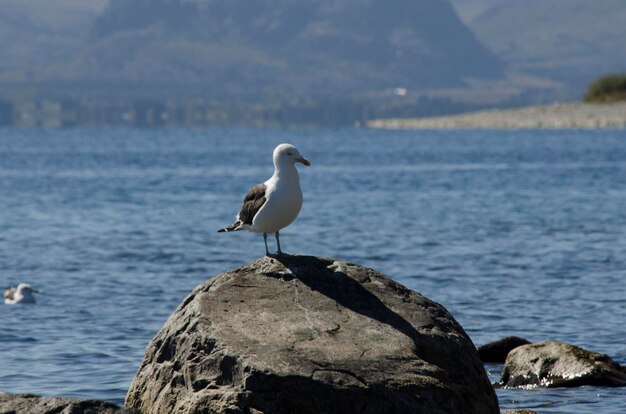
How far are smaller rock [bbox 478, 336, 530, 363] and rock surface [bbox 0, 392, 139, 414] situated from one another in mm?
5908

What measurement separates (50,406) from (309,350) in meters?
2.10

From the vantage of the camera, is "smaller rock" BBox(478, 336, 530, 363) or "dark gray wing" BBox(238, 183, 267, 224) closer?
"dark gray wing" BBox(238, 183, 267, 224)

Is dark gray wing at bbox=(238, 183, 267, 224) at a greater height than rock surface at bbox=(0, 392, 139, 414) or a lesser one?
greater

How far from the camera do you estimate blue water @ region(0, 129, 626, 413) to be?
51.2 feet

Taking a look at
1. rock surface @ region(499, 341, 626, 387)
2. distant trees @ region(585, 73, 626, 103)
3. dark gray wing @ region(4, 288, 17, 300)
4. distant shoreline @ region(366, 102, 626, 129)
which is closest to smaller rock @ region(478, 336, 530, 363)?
rock surface @ region(499, 341, 626, 387)

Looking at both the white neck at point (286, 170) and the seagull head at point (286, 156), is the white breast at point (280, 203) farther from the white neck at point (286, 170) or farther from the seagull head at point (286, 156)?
the seagull head at point (286, 156)

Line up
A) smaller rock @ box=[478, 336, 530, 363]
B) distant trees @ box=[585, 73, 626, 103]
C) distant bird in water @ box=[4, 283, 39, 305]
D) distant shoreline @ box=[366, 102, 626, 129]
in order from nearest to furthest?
smaller rock @ box=[478, 336, 530, 363]
distant bird in water @ box=[4, 283, 39, 305]
distant shoreline @ box=[366, 102, 626, 129]
distant trees @ box=[585, 73, 626, 103]

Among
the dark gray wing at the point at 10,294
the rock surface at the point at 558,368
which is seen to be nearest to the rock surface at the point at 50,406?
the rock surface at the point at 558,368

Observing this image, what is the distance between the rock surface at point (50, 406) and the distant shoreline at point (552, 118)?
89.9 meters

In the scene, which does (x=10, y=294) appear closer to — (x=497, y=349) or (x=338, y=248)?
(x=497, y=349)

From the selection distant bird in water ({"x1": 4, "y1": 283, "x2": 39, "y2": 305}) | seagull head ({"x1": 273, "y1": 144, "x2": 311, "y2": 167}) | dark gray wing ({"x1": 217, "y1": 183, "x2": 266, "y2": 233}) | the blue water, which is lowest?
the blue water

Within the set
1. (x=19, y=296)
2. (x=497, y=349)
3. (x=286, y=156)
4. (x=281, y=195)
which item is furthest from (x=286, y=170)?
(x=19, y=296)

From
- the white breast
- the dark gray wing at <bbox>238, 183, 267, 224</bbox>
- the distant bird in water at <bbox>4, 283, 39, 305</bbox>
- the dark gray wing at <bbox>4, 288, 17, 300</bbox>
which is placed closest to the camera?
the white breast

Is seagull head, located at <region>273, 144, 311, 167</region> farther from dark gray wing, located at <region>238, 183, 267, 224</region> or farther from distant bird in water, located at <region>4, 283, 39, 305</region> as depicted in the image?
distant bird in water, located at <region>4, 283, 39, 305</region>
